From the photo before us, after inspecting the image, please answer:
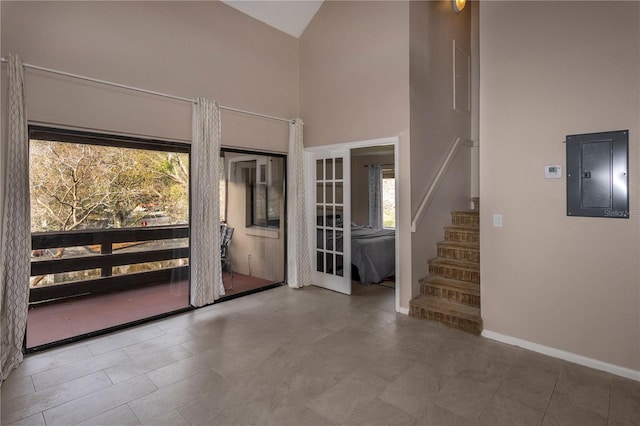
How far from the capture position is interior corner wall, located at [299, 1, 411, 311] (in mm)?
4070

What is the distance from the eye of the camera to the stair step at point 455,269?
399 cm

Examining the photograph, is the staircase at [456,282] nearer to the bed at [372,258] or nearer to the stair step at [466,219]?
the stair step at [466,219]

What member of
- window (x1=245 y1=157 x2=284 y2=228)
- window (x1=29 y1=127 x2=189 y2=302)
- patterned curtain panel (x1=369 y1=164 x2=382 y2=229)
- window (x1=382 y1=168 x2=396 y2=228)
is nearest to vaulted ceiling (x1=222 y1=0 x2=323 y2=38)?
window (x1=245 y1=157 x2=284 y2=228)

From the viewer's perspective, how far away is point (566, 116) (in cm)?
283

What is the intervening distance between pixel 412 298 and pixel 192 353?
8.20ft

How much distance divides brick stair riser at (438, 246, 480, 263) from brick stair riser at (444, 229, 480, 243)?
256 millimetres

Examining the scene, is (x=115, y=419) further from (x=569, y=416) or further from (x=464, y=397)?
(x=569, y=416)

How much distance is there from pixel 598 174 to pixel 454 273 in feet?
6.20

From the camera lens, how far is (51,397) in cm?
240

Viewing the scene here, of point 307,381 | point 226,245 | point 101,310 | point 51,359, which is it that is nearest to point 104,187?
point 101,310

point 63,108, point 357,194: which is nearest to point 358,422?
point 63,108

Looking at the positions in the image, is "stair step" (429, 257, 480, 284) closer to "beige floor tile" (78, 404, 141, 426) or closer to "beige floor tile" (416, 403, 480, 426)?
"beige floor tile" (416, 403, 480, 426)

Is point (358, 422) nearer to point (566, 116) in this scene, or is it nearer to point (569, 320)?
point (569, 320)

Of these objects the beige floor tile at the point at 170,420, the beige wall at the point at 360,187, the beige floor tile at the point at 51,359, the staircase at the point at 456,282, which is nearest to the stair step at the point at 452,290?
the staircase at the point at 456,282
